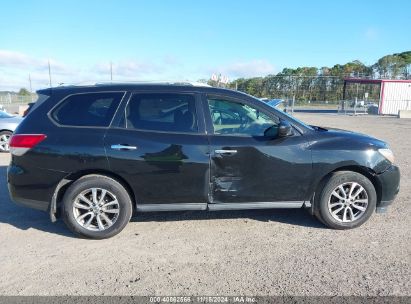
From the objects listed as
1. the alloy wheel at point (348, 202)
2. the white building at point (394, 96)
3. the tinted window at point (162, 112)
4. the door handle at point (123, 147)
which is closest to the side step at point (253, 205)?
the alloy wheel at point (348, 202)

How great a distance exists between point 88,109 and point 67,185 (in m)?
0.94

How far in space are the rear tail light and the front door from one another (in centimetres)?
200

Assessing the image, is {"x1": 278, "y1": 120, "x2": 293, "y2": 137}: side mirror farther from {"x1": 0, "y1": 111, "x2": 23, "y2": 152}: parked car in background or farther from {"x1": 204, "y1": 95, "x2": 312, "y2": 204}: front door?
{"x1": 0, "y1": 111, "x2": 23, "y2": 152}: parked car in background

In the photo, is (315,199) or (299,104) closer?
(315,199)

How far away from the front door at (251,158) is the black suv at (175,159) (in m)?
0.01

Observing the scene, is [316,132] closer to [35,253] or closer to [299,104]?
[35,253]

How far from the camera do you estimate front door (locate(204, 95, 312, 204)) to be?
425cm

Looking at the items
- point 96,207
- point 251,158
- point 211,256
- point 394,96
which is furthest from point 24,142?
point 394,96

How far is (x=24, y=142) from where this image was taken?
4.15 meters

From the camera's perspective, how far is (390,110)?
3697cm

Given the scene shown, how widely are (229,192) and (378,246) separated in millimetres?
1748

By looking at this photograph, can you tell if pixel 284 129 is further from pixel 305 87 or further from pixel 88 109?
pixel 305 87

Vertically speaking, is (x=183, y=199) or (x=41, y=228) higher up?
(x=183, y=199)

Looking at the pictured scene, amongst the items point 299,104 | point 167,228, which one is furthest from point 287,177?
point 299,104
